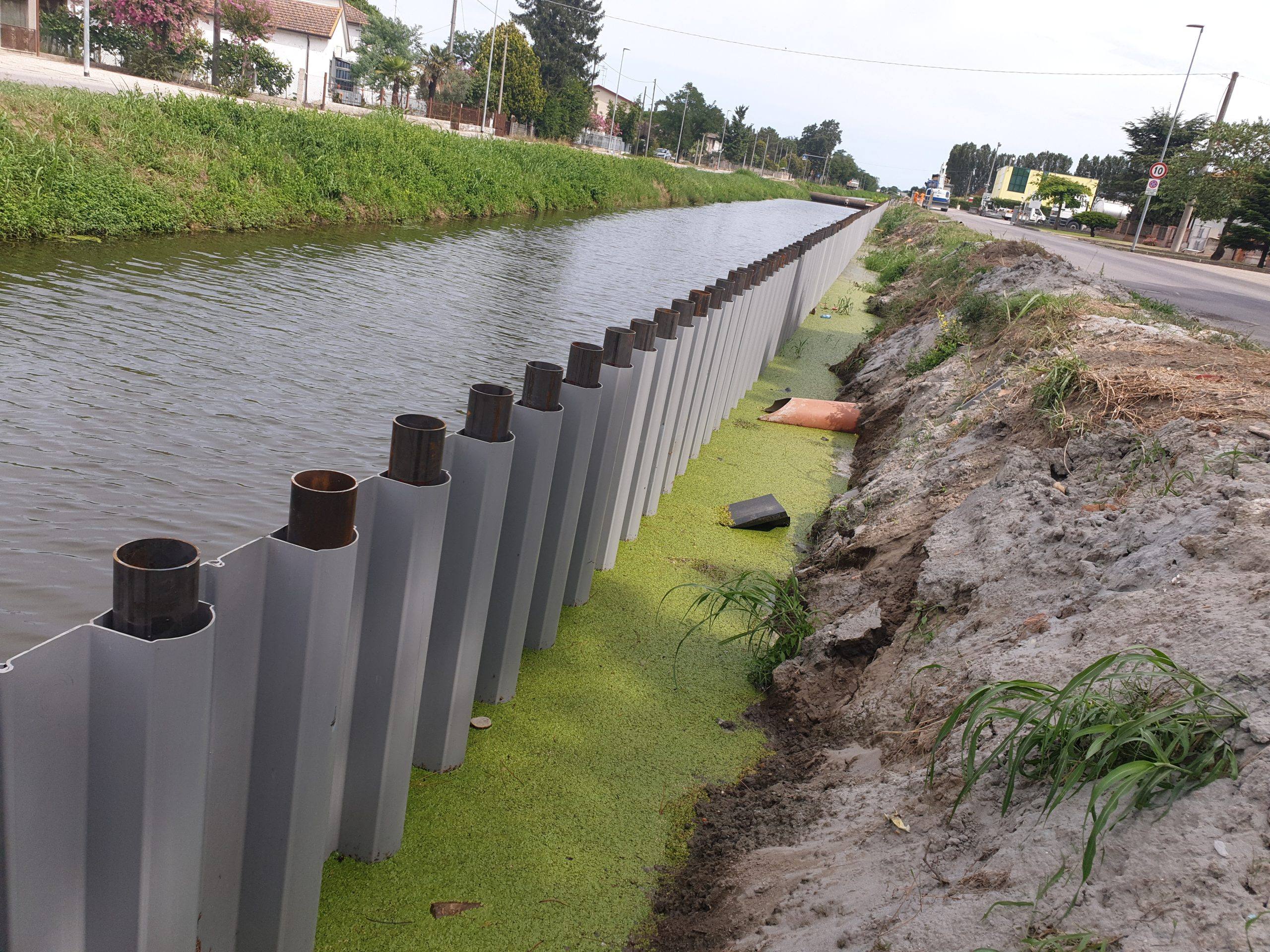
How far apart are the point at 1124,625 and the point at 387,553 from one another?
1888 mm

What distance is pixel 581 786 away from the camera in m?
2.67

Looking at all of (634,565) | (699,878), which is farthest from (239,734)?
(634,565)

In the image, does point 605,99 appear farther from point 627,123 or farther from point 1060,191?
point 1060,191

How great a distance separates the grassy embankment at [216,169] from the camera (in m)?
10.1

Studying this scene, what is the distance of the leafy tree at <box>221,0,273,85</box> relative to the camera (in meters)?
36.8

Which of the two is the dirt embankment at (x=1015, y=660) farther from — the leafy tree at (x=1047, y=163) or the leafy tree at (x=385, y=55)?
the leafy tree at (x=1047, y=163)

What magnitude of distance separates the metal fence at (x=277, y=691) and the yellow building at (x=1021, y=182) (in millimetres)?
101581

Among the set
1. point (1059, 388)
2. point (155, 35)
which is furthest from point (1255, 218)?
point (155, 35)

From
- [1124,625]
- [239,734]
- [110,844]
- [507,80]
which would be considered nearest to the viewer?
[110,844]

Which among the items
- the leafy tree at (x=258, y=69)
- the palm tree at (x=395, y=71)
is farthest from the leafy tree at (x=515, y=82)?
the leafy tree at (x=258, y=69)

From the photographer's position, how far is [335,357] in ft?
24.1

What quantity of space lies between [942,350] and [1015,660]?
17.5 feet

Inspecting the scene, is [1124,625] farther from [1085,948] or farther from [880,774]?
[1085,948]

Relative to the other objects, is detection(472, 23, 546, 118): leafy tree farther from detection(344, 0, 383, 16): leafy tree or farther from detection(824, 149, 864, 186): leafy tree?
detection(824, 149, 864, 186): leafy tree
